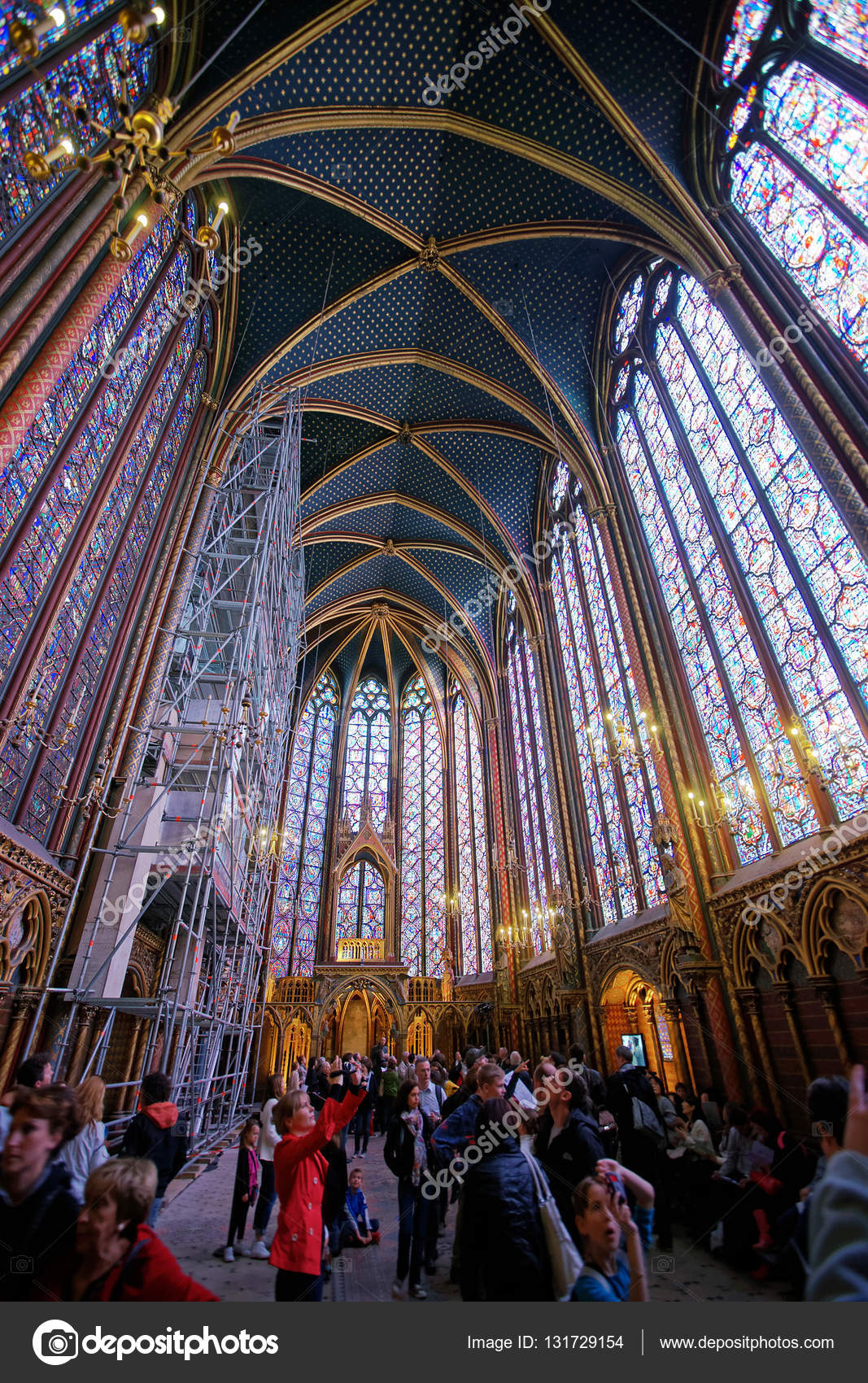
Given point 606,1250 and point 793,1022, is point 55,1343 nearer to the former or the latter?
point 606,1250

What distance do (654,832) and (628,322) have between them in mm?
10548

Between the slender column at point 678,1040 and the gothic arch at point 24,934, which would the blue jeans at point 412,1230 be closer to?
the gothic arch at point 24,934

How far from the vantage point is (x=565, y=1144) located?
3.02m

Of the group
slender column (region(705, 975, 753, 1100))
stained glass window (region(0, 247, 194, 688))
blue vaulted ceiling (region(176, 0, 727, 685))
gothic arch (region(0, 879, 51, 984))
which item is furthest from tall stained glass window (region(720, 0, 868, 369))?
gothic arch (region(0, 879, 51, 984))

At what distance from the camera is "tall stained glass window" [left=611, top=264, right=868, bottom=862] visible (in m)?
7.23

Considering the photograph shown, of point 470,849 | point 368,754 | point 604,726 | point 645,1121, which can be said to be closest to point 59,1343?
Answer: point 645,1121

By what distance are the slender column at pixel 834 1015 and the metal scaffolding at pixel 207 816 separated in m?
6.79

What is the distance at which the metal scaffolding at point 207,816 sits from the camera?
25.0ft

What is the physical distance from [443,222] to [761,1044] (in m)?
15.6

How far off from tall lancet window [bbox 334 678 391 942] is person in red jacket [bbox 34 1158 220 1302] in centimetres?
2162

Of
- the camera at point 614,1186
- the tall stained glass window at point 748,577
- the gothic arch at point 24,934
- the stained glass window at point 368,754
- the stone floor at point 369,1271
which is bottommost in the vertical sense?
the stone floor at point 369,1271

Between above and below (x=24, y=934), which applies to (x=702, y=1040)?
below

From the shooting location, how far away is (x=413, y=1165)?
410cm


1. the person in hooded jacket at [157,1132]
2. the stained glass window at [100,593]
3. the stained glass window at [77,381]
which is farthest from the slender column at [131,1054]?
the stained glass window at [77,381]
